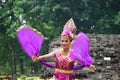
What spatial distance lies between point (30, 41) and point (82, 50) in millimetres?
843

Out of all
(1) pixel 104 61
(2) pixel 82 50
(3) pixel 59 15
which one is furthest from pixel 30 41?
(3) pixel 59 15

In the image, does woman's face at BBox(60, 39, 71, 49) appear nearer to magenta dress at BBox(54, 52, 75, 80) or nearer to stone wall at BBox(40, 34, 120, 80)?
magenta dress at BBox(54, 52, 75, 80)

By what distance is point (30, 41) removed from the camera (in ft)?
23.3

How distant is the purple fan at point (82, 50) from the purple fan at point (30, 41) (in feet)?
1.83

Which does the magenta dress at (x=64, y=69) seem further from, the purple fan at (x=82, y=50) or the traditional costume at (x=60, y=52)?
the purple fan at (x=82, y=50)

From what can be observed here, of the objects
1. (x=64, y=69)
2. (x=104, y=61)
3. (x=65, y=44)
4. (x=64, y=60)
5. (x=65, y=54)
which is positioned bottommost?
(x=64, y=69)

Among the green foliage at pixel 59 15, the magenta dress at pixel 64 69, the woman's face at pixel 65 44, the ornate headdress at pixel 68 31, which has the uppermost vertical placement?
the green foliage at pixel 59 15

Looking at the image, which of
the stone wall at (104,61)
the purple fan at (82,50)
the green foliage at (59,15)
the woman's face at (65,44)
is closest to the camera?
the purple fan at (82,50)

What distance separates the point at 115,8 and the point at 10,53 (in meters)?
9.66

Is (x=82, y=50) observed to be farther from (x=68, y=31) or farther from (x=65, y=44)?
(x=68, y=31)

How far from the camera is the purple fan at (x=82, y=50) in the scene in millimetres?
7004

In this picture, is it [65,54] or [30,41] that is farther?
[65,54]

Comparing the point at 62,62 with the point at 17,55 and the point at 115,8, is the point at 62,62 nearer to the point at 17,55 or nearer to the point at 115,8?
the point at 115,8

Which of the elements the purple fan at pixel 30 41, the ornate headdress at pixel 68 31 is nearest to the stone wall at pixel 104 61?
the ornate headdress at pixel 68 31
